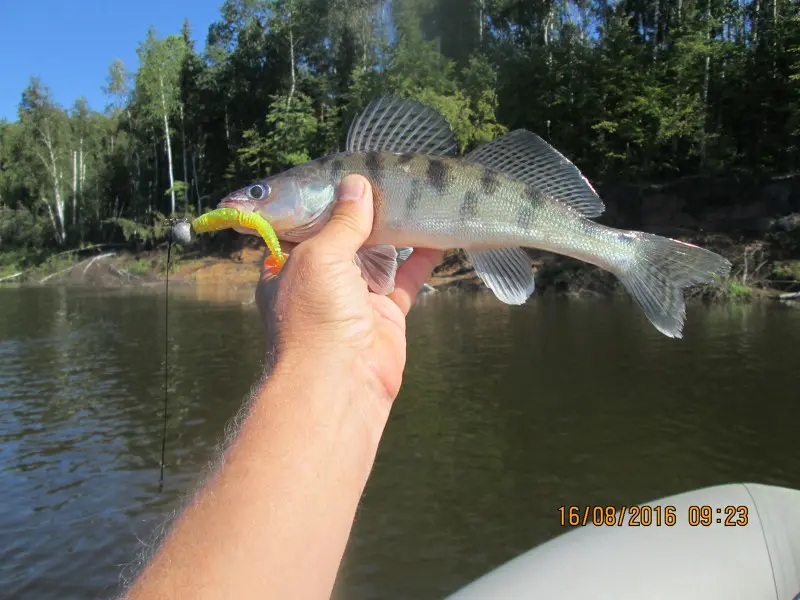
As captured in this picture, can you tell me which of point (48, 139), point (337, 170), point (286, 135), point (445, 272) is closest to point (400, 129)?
point (337, 170)

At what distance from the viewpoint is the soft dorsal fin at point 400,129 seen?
314 centimetres

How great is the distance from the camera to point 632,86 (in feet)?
117

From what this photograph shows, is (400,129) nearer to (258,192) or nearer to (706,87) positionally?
(258,192)

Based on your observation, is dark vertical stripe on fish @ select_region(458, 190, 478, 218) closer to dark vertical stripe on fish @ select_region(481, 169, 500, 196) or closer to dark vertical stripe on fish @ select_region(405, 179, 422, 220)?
dark vertical stripe on fish @ select_region(481, 169, 500, 196)

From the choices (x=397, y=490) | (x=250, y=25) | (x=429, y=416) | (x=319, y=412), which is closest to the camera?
(x=319, y=412)

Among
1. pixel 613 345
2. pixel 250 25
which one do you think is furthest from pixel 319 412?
pixel 250 25

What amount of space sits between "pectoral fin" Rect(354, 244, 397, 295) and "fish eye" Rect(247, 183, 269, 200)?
0.54m

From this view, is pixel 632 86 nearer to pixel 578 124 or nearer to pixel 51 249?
pixel 578 124

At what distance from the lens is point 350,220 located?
276cm

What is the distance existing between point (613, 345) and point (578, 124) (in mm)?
24175

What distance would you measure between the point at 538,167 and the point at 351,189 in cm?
97

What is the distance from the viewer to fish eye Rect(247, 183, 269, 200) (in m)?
3.00

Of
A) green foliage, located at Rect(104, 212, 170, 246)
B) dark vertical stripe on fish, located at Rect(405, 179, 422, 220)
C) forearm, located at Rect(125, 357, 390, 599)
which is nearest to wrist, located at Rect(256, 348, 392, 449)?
forearm, located at Rect(125, 357, 390, 599)

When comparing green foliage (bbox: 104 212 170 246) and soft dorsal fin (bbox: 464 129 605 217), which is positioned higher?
green foliage (bbox: 104 212 170 246)
